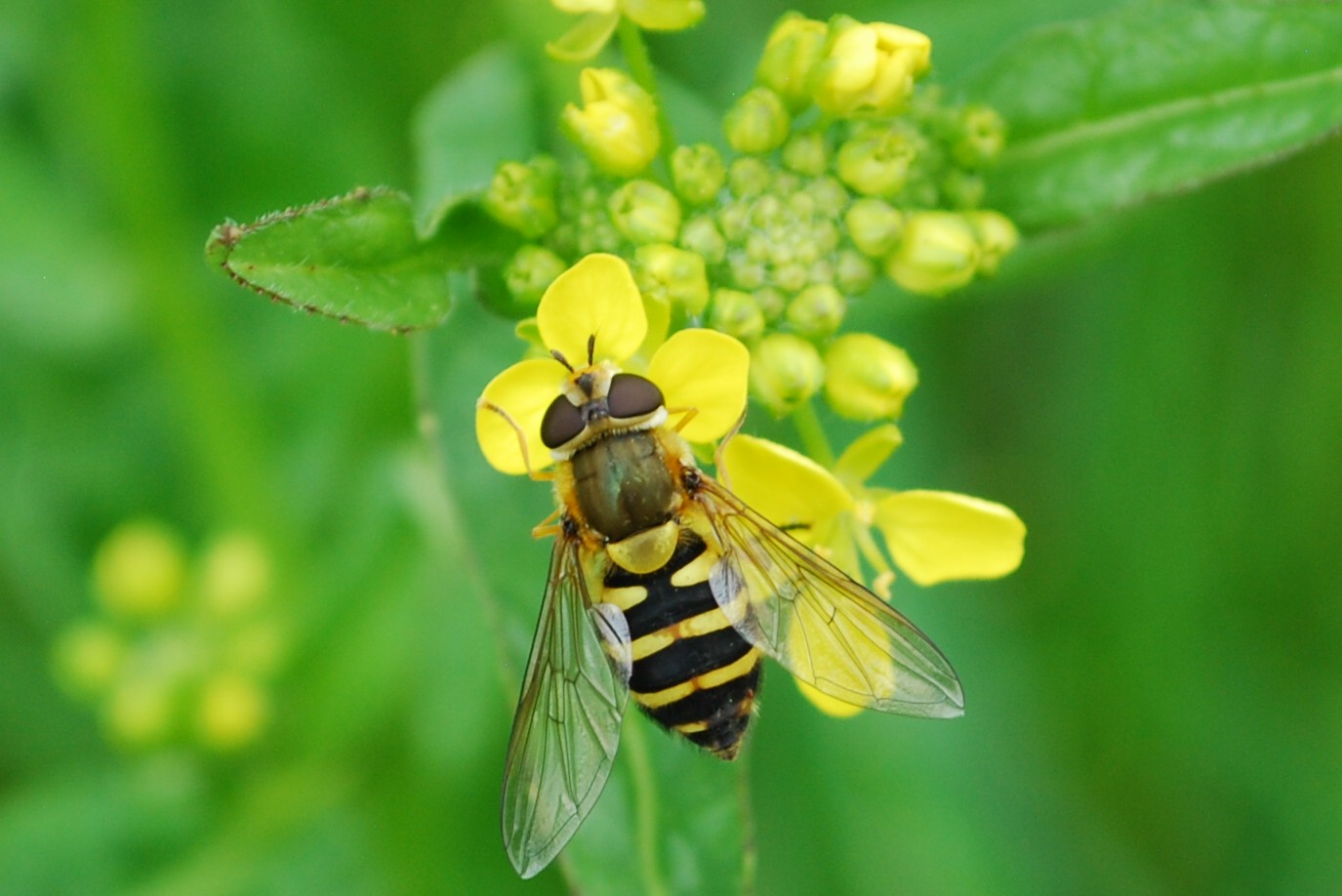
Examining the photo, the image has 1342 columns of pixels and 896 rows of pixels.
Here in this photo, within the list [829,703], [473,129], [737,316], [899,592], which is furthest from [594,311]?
[899,592]

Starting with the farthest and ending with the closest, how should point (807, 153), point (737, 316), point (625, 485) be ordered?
point (807, 153) < point (737, 316) < point (625, 485)

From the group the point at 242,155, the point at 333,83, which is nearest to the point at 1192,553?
the point at 333,83

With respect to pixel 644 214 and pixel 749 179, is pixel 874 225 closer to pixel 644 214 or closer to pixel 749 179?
pixel 749 179

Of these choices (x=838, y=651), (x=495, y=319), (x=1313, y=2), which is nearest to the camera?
(x=838, y=651)

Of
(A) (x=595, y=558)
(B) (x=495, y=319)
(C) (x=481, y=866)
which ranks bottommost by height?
(C) (x=481, y=866)

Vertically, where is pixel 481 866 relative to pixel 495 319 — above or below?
below

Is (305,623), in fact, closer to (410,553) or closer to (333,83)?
(410,553)
